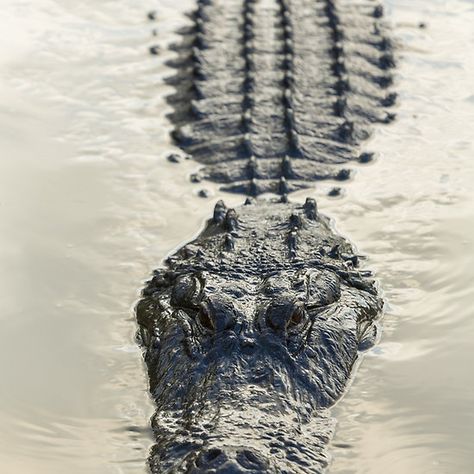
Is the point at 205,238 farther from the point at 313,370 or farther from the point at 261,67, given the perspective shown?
the point at 261,67

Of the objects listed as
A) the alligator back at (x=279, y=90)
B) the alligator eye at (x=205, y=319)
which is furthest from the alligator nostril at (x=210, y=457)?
the alligator back at (x=279, y=90)

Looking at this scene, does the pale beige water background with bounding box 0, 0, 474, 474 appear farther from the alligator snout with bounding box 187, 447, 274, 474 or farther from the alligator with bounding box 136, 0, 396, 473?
the alligator snout with bounding box 187, 447, 274, 474

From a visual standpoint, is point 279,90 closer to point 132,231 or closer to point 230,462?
point 132,231

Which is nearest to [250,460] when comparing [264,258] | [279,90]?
[264,258]

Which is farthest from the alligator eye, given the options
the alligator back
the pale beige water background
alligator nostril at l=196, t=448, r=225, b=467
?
the alligator back

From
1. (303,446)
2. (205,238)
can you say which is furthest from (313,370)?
(205,238)

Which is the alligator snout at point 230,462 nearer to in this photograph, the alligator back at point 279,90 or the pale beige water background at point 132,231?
the pale beige water background at point 132,231

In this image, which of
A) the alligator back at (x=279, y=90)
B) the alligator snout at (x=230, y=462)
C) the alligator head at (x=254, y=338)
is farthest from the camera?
the alligator back at (x=279, y=90)
